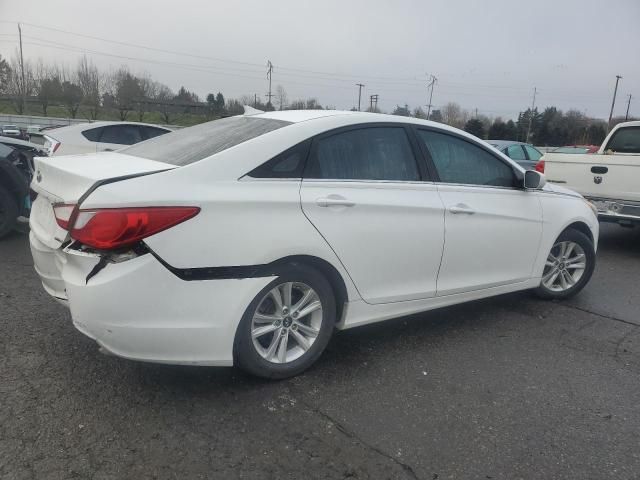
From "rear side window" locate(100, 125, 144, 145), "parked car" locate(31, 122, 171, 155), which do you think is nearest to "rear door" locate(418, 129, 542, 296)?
"parked car" locate(31, 122, 171, 155)

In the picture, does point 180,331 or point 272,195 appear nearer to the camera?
point 180,331

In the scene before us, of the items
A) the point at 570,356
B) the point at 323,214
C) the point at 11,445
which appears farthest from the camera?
the point at 570,356

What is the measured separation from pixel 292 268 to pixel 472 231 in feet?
5.12

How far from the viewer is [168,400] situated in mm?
2779

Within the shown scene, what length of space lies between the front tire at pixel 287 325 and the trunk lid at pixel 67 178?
0.92 m

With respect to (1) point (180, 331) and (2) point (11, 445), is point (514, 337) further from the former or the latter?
(2) point (11, 445)

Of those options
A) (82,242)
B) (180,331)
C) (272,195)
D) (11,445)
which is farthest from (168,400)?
(272,195)

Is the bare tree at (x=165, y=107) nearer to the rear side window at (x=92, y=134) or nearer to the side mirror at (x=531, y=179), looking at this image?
the rear side window at (x=92, y=134)

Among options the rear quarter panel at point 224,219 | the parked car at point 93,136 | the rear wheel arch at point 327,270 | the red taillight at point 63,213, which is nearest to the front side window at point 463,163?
the rear wheel arch at point 327,270

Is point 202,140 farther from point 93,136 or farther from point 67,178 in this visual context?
point 93,136

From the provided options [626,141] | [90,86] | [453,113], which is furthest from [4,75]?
[626,141]

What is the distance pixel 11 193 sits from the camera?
237 inches

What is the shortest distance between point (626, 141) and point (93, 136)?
911 cm

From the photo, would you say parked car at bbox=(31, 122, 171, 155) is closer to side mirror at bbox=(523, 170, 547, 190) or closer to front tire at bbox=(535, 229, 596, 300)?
side mirror at bbox=(523, 170, 547, 190)
